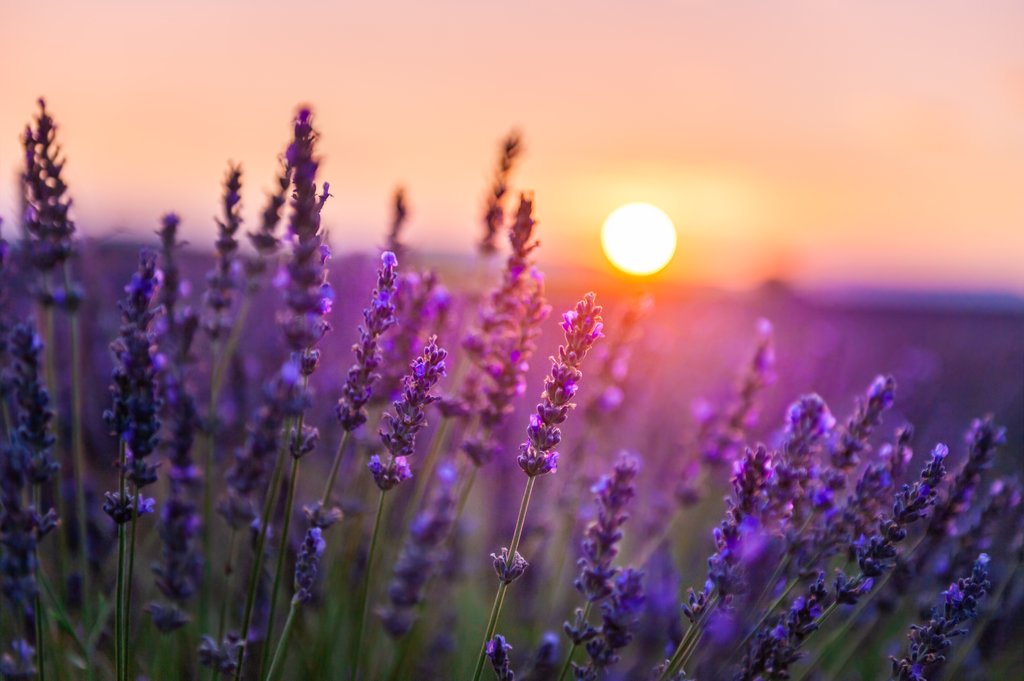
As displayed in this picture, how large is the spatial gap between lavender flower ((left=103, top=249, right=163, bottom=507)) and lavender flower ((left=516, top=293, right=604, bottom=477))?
69cm

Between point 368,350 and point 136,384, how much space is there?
427 mm

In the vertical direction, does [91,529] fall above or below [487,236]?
below

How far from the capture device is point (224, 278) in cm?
214

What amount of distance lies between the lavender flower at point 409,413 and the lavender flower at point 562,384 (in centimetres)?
22

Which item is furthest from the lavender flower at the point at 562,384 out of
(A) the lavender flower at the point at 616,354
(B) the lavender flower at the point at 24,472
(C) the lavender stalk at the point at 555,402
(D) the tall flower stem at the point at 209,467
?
(A) the lavender flower at the point at 616,354

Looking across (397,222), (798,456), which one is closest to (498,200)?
(397,222)

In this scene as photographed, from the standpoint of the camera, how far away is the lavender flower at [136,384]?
4.44 feet

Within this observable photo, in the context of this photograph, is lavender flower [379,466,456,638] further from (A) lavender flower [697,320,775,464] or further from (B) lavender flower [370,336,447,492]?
(A) lavender flower [697,320,775,464]

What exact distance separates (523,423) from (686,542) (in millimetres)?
1139

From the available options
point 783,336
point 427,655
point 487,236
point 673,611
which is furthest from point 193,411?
point 783,336

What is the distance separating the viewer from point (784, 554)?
6.02 feet

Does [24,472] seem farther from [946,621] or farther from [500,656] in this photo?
[946,621]

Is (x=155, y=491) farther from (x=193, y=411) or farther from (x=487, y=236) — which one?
(x=487, y=236)

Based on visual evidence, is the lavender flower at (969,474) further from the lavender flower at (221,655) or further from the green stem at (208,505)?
the green stem at (208,505)
